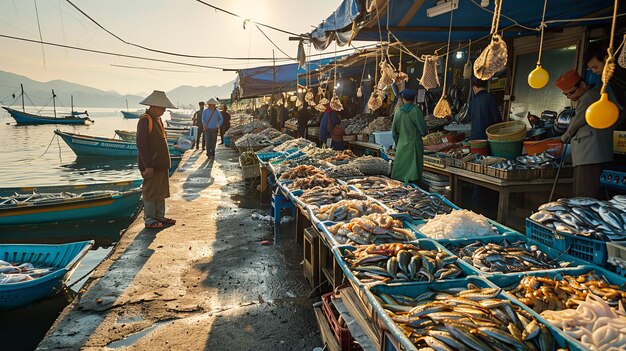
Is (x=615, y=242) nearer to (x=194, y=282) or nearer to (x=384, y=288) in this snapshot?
(x=384, y=288)

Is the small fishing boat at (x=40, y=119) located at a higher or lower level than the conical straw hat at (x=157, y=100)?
lower

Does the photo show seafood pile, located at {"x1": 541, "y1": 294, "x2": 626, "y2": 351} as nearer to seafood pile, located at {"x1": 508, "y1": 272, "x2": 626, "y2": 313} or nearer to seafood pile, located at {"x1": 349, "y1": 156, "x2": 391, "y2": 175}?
seafood pile, located at {"x1": 508, "y1": 272, "x2": 626, "y2": 313}

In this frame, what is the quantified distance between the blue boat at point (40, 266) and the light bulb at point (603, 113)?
6321 mm

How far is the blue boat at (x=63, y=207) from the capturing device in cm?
852

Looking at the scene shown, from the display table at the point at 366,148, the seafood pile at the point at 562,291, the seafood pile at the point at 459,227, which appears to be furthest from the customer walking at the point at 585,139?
the display table at the point at 366,148

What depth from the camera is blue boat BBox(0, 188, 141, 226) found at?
852cm

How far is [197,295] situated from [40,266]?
3.29 m

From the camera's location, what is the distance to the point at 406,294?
2512mm

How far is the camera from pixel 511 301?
2.25 m

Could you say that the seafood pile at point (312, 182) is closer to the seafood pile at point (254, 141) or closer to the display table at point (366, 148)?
the display table at point (366, 148)

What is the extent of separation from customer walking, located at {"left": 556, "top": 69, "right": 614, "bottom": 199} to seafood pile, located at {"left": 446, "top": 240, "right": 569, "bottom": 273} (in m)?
1.75

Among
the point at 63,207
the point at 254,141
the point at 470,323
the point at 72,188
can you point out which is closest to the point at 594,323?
the point at 470,323

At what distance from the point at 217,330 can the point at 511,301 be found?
9.14ft

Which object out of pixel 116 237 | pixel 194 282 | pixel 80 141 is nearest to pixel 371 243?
pixel 194 282
